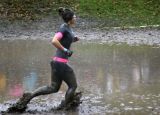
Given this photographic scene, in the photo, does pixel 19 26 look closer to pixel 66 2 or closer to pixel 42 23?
pixel 42 23

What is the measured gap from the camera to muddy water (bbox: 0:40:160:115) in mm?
8305

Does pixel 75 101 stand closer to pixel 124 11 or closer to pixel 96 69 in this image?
pixel 96 69

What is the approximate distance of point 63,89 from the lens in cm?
964

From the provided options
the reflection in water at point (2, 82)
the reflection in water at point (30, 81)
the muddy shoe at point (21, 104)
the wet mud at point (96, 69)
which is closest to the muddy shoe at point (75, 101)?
the wet mud at point (96, 69)

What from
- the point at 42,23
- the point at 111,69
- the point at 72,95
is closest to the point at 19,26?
the point at 42,23

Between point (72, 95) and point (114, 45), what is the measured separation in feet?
25.2

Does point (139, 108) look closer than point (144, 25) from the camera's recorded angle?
Yes

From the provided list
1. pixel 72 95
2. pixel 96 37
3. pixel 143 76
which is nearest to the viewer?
pixel 72 95

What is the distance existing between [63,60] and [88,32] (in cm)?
1119

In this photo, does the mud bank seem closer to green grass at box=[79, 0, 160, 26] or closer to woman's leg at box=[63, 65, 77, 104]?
green grass at box=[79, 0, 160, 26]

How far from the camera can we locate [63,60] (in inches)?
306

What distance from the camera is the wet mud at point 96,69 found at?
8375mm

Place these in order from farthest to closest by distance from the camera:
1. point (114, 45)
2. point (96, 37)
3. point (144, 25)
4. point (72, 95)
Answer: point (144, 25), point (96, 37), point (114, 45), point (72, 95)

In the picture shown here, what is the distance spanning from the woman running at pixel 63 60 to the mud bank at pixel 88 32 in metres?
8.12
